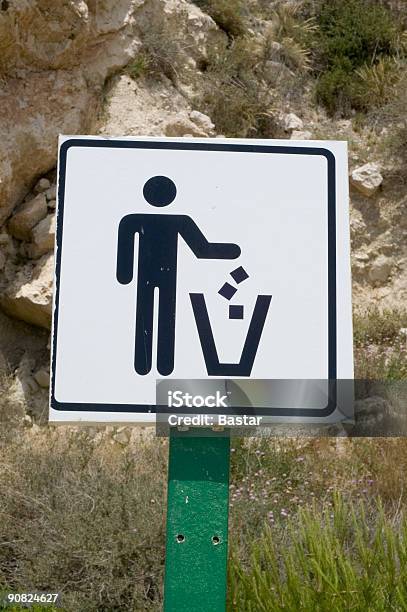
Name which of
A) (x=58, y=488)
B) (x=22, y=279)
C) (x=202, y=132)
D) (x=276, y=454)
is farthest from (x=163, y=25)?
(x=58, y=488)

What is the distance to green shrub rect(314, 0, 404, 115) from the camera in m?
8.59

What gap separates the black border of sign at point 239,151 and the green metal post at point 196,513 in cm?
11

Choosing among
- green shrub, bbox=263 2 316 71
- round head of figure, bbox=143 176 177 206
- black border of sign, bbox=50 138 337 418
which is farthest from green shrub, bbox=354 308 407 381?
round head of figure, bbox=143 176 177 206

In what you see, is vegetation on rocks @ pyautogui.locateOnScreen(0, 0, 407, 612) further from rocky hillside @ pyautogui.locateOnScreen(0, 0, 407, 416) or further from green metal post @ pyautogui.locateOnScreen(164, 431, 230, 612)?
green metal post @ pyautogui.locateOnScreen(164, 431, 230, 612)

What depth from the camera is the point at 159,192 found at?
2.02 metres

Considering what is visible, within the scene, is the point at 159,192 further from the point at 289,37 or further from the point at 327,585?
the point at 289,37

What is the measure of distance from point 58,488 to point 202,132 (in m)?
4.09

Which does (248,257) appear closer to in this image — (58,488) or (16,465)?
(58,488)

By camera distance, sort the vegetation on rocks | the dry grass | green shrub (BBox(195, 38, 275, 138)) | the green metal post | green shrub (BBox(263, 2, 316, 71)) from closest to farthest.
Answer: the green metal post → the vegetation on rocks → the dry grass → green shrub (BBox(195, 38, 275, 138)) → green shrub (BBox(263, 2, 316, 71))

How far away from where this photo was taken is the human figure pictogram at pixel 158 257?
1.91 meters

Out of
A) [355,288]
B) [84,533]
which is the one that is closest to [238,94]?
[355,288]

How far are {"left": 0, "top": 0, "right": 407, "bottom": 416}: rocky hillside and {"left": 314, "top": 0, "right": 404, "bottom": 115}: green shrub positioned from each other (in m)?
0.01

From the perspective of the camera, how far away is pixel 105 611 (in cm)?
392

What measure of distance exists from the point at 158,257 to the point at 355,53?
25.4ft
